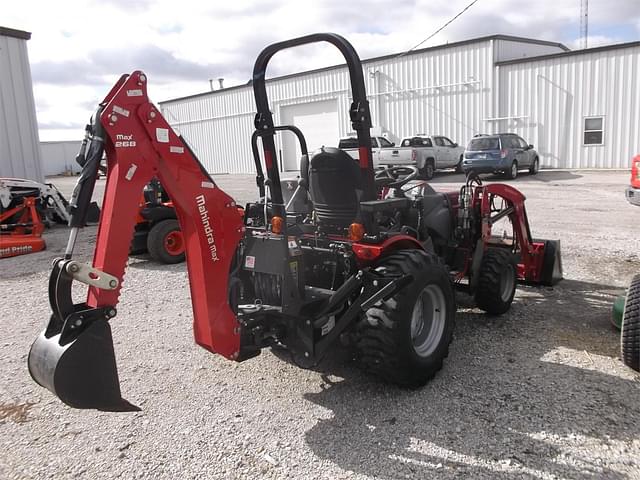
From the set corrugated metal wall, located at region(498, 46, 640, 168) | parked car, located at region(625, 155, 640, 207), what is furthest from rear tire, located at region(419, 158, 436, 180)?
parked car, located at region(625, 155, 640, 207)

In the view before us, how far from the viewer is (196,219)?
329 centimetres

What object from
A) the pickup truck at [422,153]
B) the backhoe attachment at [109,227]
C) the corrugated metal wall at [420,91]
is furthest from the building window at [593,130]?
the backhoe attachment at [109,227]

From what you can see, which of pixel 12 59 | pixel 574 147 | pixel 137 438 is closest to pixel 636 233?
pixel 137 438

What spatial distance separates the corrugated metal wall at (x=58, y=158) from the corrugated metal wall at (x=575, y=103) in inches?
1372

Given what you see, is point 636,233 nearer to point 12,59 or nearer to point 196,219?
point 196,219

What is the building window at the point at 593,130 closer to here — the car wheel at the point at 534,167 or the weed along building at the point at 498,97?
the weed along building at the point at 498,97

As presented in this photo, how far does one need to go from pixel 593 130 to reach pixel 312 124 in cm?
1379

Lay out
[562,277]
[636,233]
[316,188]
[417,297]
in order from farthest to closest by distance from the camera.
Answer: [636,233]
[562,277]
[316,188]
[417,297]

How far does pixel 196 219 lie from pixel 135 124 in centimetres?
66

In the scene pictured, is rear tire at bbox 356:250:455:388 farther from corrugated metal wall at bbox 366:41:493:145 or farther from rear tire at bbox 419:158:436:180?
corrugated metal wall at bbox 366:41:493:145

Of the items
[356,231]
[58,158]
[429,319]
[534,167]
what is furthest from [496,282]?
[58,158]

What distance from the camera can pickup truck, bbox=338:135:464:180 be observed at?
20.3 metres

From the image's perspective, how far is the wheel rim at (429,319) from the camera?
4047mm

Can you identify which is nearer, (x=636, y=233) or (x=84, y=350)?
(x=84, y=350)
